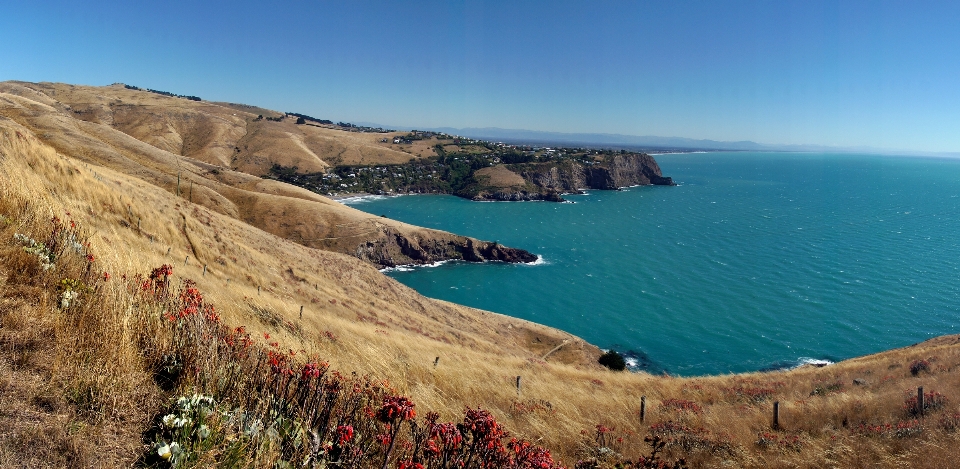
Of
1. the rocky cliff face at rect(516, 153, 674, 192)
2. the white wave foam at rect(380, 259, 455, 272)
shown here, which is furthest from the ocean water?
the rocky cliff face at rect(516, 153, 674, 192)

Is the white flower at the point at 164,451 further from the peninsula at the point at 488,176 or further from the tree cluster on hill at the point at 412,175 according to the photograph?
the tree cluster on hill at the point at 412,175

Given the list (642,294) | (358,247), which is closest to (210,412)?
(642,294)

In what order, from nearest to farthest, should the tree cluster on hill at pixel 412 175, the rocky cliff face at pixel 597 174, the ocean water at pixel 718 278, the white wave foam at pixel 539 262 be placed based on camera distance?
the ocean water at pixel 718 278 < the white wave foam at pixel 539 262 < the tree cluster on hill at pixel 412 175 < the rocky cliff face at pixel 597 174

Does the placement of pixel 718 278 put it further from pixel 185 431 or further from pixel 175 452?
pixel 175 452

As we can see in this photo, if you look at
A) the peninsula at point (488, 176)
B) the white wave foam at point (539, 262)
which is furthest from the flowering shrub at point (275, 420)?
the peninsula at point (488, 176)

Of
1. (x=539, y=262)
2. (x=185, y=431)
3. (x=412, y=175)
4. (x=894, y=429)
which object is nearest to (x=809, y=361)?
(x=539, y=262)

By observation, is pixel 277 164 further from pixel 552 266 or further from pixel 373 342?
pixel 373 342

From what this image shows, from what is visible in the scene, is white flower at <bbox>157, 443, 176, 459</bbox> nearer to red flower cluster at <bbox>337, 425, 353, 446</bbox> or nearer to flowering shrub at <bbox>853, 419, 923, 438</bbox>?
red flower cluster at <bbox>337, 425, 353, 446</bbox>
